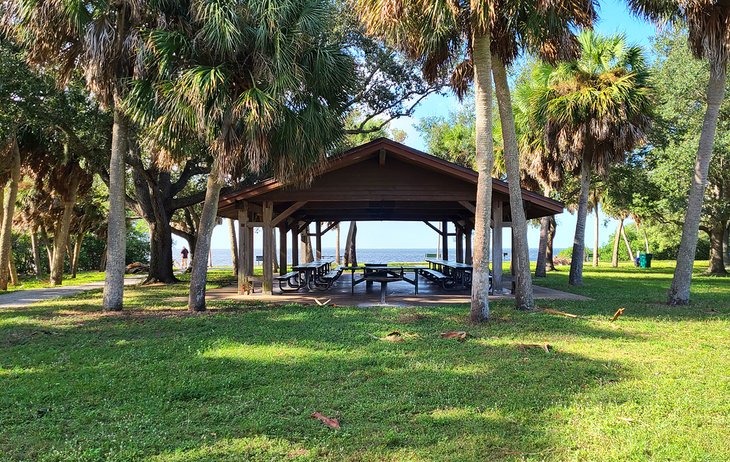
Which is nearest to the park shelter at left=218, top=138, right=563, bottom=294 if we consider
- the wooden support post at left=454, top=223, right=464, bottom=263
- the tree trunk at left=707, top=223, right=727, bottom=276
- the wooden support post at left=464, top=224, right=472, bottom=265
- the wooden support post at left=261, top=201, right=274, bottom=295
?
the wooden support post at left=261, top=201, right=274, bottom=295

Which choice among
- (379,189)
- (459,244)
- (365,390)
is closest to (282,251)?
(459,244)

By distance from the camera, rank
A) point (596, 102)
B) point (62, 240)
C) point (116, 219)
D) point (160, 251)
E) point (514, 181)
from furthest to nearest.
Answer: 1. point (160, 251)
2. point (62, 240)
3. point (596, 102)
4. point (116, 219)
5. point (514, 181)

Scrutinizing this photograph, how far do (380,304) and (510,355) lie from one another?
553cm

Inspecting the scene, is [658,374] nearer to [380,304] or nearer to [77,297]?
[380,304]

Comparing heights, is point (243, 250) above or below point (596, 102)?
below

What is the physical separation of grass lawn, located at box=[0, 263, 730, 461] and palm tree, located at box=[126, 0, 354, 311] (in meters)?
3.25

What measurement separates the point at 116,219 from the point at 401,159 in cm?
657

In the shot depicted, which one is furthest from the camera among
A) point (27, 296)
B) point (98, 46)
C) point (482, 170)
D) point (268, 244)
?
point (27, 296)

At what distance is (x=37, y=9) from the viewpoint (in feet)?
31.3

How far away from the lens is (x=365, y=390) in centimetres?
526

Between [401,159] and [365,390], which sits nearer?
[365,390]

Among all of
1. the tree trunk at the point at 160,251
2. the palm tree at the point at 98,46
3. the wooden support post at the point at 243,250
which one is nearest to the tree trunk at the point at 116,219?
the palm tree at the point at 98,46

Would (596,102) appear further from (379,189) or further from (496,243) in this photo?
(379,189)

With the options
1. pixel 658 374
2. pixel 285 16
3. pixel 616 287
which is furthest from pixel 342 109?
pixel 616 287
